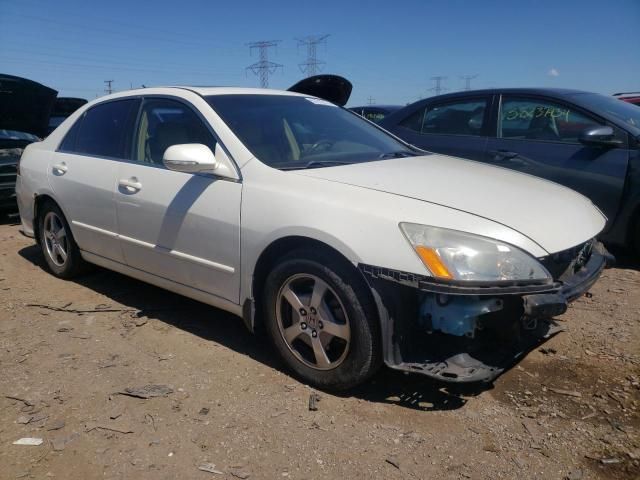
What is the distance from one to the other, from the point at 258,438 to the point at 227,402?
36 cm

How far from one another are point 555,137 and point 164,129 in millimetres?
3389

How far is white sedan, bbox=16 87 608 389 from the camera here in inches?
94.9

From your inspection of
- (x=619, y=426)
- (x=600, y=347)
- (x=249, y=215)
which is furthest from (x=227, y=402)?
(x=600, y=347)

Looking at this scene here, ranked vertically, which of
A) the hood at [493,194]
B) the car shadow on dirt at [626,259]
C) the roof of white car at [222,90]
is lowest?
the car shadow on dirt at [626,259]

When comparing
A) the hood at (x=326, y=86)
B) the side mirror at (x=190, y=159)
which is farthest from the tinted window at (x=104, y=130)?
the hood at (x=326, y=86)

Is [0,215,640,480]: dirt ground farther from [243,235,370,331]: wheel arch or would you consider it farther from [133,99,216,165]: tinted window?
[133,99,216,165]: tinted window

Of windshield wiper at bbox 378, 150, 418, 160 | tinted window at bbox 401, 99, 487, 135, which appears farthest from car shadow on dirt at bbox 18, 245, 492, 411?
tinted window at bbox 401, 99, 487, 135

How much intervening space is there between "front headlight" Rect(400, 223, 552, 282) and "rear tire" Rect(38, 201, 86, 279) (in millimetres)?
3180

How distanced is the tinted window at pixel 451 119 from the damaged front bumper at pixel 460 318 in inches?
117

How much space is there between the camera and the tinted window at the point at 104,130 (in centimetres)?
393

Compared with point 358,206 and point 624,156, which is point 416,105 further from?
point 358,206

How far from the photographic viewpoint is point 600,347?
10.9 ft

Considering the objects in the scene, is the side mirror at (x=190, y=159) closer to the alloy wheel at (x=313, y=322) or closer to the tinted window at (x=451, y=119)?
the alloy wheel at (x=313, y=322)

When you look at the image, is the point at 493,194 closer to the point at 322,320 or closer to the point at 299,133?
the point at 322,320
